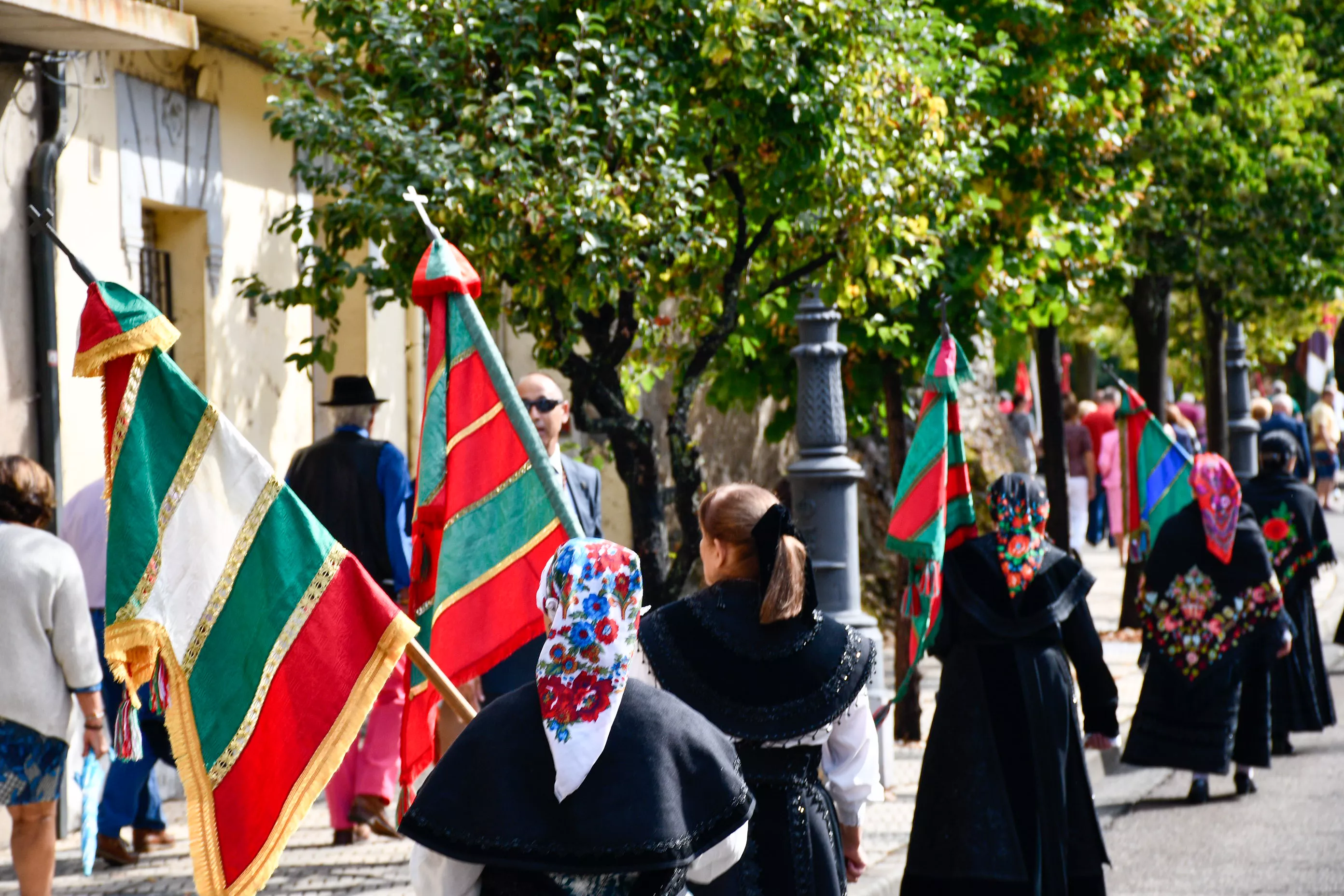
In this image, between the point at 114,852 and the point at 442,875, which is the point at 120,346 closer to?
the point at 442,875

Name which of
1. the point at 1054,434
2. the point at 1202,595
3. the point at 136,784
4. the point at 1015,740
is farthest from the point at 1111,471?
the point at 136,784

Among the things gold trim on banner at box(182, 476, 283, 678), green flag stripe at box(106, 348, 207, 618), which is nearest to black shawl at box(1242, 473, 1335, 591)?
gold trim on banner at box(182, 476, 283, 678)

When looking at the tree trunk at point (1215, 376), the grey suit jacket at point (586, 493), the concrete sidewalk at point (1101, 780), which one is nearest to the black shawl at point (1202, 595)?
the concrete sidewalk at point (1101, 780)

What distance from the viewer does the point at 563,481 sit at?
629cm

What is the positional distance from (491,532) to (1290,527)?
24.9 ft

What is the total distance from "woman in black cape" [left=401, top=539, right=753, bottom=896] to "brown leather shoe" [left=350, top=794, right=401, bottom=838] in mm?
4815

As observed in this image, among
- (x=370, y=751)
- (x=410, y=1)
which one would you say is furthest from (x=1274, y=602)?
(x=410, y=1)

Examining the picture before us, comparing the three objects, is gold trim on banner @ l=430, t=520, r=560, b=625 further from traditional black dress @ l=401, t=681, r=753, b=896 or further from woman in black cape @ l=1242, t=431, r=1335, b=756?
woman in black cape @ l=1242, t=431, r=1335, b=756

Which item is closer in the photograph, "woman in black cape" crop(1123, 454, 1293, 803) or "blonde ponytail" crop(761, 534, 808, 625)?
"blonde ponytail" crop(761, 534, 808, 625)

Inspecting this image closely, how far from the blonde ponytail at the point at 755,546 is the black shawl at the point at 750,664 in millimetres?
55

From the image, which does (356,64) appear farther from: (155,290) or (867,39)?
(155,290)

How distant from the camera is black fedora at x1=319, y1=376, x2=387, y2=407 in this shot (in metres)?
8.17

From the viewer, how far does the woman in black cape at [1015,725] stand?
6.36 meters

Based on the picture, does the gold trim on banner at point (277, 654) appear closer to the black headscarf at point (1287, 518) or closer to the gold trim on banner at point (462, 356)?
the gold trim on banner at point (462, 356)
